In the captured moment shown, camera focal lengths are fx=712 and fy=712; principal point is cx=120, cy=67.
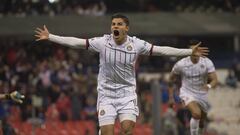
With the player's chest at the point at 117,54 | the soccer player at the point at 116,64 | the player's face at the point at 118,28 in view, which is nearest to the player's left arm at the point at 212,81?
the soccer player at the point at 116,64

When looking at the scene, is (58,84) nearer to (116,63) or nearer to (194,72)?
(194,72)

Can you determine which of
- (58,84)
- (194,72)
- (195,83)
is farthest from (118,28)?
(58,84)

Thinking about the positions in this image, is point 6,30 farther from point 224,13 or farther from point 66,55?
point 224,13

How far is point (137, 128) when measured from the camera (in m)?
19.0

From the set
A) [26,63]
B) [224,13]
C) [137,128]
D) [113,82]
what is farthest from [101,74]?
[224,13]

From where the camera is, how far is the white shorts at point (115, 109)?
11.0 meters

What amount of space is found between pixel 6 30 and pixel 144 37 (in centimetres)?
543

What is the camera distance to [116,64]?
11.1m

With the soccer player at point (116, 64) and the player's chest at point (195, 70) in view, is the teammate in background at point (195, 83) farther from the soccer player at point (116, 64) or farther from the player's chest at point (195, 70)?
the soccer player at point (116, 64)

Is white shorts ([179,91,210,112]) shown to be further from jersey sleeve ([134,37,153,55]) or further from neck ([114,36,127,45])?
neck ([114,36,127,45])

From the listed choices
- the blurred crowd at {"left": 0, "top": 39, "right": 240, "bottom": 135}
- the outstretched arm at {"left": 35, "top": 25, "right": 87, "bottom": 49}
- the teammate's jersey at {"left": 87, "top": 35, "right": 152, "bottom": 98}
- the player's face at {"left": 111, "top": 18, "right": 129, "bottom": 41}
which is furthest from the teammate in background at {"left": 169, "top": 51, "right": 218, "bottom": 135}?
the outstretched arm at {"left": 35, "top": 25, "right": 87, "bottom": 49}

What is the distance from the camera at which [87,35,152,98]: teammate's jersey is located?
36.4 ft

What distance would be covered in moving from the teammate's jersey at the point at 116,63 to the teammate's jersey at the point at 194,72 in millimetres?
2867

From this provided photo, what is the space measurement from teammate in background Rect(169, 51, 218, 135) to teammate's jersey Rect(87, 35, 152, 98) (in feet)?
9.50
